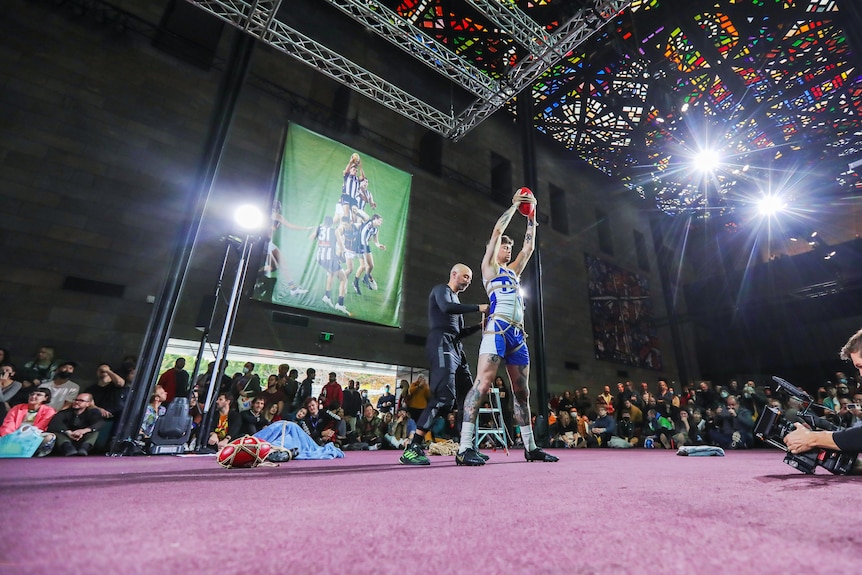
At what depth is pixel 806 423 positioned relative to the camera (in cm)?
211

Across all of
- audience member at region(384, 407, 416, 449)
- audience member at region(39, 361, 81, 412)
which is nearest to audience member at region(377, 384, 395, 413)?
audience member at region(384, 407, 416, 449)

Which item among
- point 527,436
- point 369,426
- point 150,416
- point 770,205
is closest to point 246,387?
point 150,416

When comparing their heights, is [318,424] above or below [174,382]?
below

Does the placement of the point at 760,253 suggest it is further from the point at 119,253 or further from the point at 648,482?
the point at 119,253

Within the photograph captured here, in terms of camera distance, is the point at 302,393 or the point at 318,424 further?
the point at 302,393

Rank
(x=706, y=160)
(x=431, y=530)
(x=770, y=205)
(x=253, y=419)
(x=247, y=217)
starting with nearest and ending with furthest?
1. (x=431, y=530)
2. (x=247, y=217)
3. (x=253, y=419)
4. (x=706, y=160)
5. (x=770, y=205)

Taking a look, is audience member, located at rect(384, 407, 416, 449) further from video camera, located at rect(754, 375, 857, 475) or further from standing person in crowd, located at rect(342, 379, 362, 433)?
video camera, located at rect(754, 375, 857, 475)

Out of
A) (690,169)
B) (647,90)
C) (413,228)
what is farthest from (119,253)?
(690,169)

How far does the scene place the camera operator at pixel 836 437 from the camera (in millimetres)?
1605

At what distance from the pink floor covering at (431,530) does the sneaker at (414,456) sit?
145 cm

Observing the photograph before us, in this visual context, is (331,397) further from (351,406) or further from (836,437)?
(836,437)

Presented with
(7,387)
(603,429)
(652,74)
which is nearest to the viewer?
(7,387)

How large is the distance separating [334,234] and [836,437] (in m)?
7.22

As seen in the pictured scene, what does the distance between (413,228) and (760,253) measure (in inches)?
574
